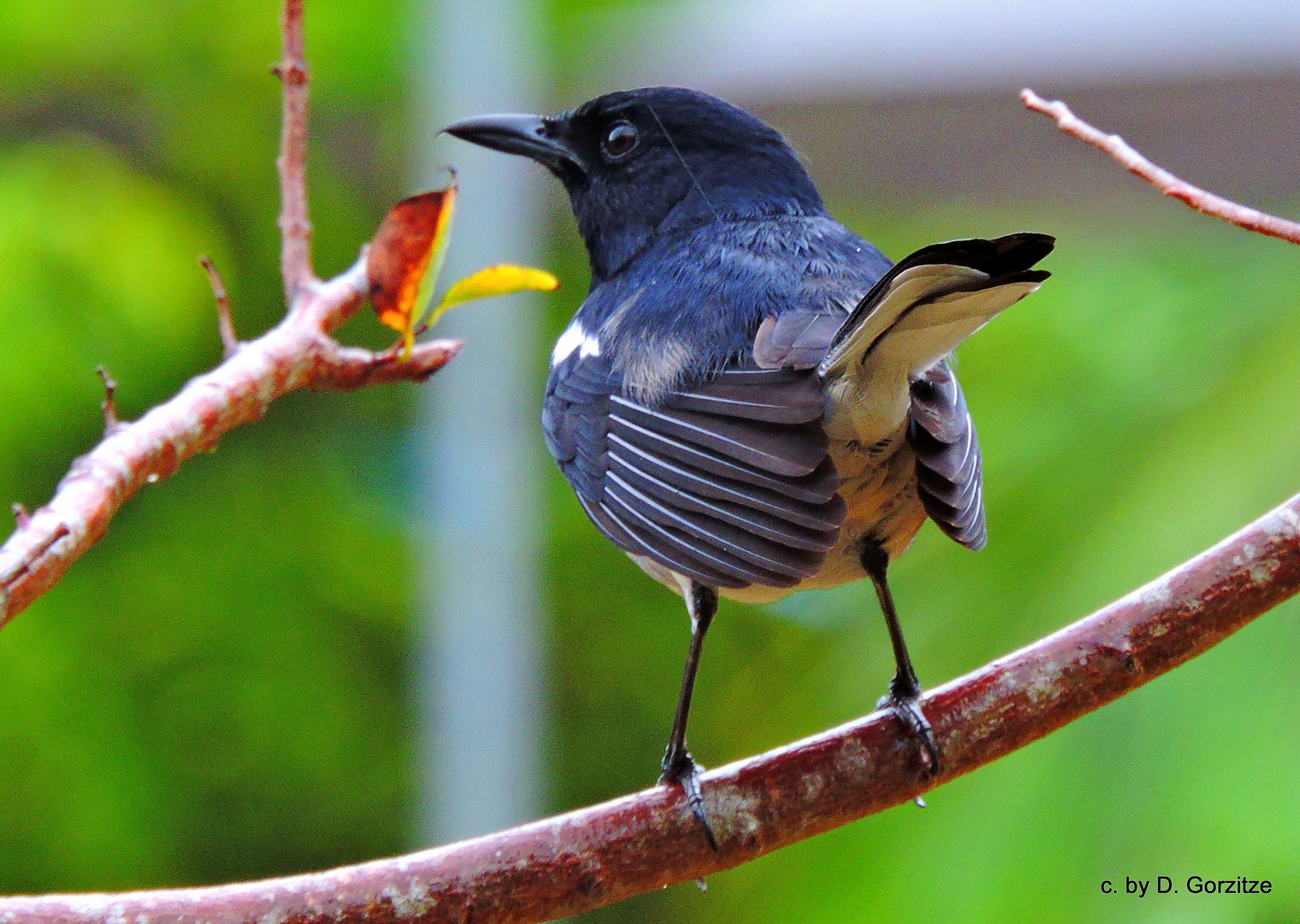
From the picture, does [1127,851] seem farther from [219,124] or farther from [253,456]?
[219,124]

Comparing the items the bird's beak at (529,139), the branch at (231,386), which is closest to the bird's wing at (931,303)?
the branch at (231,386)

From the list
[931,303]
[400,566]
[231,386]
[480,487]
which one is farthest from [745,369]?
[400,566]

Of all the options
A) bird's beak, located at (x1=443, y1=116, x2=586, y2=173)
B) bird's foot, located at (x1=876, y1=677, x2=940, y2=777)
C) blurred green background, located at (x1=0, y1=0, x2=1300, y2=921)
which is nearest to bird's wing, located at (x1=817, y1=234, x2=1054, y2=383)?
bird's foot, located at (x1=876, y1=677, x2=940, y2=777)

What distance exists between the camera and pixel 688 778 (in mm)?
1550

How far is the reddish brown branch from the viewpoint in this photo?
1365 millimetres

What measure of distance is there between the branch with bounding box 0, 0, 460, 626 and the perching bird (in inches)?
10.8

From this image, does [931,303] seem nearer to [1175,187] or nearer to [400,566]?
[1175,187]

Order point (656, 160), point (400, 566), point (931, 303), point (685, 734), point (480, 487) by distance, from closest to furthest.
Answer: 1. point (931, 303)
2. point (685, 734)
3. point (656, 160)
4. point (480, 487)
5. point (400, 566)

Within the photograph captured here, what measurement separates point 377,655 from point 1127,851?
2092 millimetres

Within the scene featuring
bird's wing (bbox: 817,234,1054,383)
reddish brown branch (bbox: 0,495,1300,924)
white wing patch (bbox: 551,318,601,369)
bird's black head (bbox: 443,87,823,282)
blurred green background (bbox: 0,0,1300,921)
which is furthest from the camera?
blurred green background (bbox: 0,0,1300,921)

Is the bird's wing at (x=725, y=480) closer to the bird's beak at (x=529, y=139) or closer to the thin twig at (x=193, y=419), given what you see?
the thin twig at (x=193, y=419)

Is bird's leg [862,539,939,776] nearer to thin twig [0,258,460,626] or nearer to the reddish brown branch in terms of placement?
the reddish brown branch

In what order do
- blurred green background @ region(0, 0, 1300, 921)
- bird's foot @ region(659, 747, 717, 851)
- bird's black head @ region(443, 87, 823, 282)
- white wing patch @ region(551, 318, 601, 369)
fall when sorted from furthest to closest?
1. blurred green background @ region(0, 0, 1300, 921)
2. bird's black head @ region(443, 87, 823, 282)
3. white wing patch @ region(551, 318, 601, 369)
4. bird's foot @ region(659, 747, 717, 851)

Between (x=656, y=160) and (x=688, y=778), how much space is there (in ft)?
3.27
